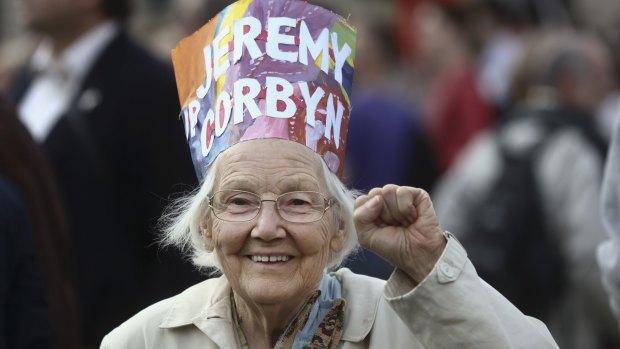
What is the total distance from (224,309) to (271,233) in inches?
13.0

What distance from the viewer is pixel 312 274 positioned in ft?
16.0

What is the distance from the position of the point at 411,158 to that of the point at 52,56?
3.27 metres

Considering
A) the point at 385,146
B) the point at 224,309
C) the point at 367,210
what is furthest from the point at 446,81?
the point at 367,210

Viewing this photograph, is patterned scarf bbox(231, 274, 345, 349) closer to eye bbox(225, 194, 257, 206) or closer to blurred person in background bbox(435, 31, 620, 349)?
eye bbox(225, 194, 257, 206)

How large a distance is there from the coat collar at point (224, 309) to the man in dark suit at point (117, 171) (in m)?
1.94

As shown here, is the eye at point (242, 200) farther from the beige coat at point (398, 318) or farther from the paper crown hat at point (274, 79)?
the beige coat at point (398, 318)

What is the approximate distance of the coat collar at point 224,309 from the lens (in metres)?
4.88

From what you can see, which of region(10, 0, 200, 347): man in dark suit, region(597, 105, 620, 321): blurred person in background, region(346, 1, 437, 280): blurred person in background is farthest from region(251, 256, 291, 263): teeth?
region(346, 1, 437, 280): blurred person in background

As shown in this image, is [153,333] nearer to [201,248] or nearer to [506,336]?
[201,248]

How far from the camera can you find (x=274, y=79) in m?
4.97

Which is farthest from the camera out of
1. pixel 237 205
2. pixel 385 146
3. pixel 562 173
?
pixel 385 146

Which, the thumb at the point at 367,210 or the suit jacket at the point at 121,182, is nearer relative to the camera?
the thumb at the point at 367,210

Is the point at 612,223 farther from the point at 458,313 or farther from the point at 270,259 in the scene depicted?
the point at 270,259

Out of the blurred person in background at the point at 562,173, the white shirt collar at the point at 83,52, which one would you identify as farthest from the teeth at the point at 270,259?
the blurred person in background at the point at 562,173
